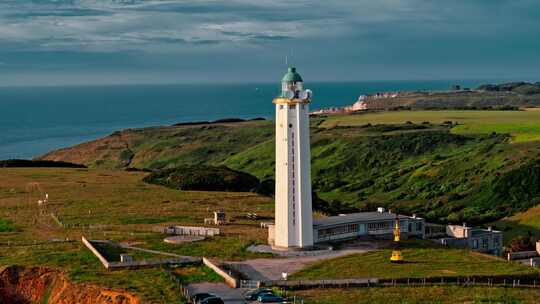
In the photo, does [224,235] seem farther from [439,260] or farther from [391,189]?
[391,189]

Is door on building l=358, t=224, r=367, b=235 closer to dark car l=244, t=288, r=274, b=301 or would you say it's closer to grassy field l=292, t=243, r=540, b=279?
grassy field l=292, t=243, r=540, b=279

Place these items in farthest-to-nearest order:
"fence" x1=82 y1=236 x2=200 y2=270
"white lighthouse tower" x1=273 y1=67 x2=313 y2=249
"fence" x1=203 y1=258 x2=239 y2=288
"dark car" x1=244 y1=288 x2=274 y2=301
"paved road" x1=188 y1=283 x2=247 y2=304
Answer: "white lighthouse tower" x1=273 y1=67 x2=313 y2=249 → "fence" x1=82 y1=236 x2=200 y2=270 → "fence" x1=203 y1=258 x2=239 y2=288 → "paved road" x1=188 y1=283 x2=247 y2=304 → "dark car" x1=244 y1=288 x2=274 y2=301

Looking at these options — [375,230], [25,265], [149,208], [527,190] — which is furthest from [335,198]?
[25,265]

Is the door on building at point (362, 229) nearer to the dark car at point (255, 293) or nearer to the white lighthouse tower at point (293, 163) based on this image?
the white lighthouse tower at point (293, 163)

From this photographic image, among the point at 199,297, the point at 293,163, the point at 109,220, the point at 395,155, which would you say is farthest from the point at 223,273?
the point at 395,155

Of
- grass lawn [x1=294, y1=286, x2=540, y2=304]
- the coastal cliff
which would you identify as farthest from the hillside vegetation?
the coastal cliff

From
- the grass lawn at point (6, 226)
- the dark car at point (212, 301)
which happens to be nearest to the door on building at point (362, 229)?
the dark car at point (212, 301)
